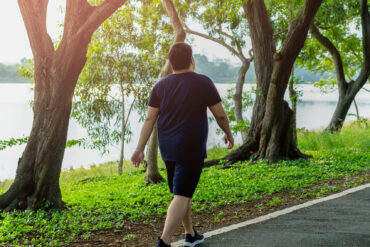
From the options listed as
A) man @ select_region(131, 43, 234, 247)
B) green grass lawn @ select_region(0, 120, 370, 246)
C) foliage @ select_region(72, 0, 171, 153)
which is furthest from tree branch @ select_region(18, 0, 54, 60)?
foliage @ select_region(72, 0, 171, 153)

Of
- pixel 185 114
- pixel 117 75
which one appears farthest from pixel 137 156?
pixel 117 75

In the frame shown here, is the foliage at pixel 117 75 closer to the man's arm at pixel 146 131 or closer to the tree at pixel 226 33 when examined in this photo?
the tree at pixel 226 33

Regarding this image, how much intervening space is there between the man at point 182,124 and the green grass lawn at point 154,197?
174cm

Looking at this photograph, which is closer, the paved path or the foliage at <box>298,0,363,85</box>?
the paved path

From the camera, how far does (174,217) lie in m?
3.86

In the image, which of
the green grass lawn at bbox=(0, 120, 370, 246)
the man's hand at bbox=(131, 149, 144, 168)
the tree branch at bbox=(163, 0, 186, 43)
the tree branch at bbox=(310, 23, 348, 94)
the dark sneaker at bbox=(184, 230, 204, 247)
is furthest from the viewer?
the tree branch at bbox=(310, 23, 348, 94)

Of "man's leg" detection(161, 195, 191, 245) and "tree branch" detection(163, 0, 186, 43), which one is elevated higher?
"tree branch" detection(163, 0, 186, 43)

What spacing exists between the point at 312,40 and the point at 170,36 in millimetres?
7842

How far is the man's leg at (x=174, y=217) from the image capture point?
151 inches

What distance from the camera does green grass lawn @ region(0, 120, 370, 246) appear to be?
17.6 ft

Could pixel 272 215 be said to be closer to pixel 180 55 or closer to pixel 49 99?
pixel 180 55

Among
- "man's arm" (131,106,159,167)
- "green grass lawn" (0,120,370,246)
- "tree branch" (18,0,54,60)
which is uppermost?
"tree branch" (18,0,54,60)

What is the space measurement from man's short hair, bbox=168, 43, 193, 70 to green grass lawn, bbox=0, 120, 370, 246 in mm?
2479

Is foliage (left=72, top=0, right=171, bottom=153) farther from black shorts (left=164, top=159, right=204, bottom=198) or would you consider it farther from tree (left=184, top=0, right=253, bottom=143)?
black shorts (left=164, top=159, right=204, bottom=198)
